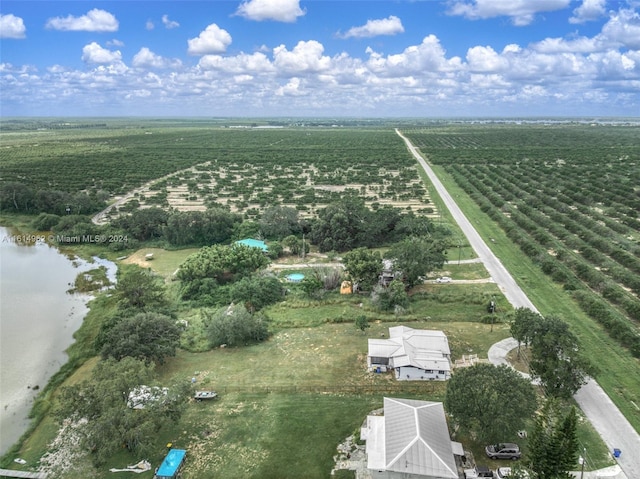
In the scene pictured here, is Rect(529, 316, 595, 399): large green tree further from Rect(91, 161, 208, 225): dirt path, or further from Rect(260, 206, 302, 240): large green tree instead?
Rect(91, 161, 208, 225): dirt path

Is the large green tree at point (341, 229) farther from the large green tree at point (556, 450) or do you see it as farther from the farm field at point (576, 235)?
the large green tree at point (556, 450)

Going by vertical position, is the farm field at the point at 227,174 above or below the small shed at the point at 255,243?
above

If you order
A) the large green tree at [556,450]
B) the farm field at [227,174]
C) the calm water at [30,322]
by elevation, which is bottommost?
the calm water at [30,322]

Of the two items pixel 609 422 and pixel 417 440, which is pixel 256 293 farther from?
pixel 609 422

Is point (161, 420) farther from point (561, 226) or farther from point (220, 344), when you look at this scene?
point (561, 226)

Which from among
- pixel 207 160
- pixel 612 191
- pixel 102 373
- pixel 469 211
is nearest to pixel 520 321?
pixel 102 373

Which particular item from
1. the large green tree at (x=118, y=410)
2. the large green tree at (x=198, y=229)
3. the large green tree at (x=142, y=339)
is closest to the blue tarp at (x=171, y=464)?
the large green tree at (x=118, y=410)
